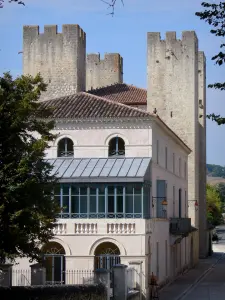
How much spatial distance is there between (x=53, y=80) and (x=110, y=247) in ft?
78.0

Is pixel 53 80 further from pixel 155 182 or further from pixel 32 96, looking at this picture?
pixel 32 96

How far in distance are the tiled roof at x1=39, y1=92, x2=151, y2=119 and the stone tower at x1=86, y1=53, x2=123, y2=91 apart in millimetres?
28139

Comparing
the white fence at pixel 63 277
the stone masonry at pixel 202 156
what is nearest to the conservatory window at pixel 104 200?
the white fence at pixel 63 277

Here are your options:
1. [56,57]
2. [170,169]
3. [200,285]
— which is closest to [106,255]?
[200,285]

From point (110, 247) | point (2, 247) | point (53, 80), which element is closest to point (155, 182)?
point (110, 247)

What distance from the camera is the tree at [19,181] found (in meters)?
26.7

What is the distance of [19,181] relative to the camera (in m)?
27.1

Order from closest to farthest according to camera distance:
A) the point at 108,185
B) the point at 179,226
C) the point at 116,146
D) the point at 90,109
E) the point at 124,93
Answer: the point at 108,185 → the point at 116,146 → the point at 90,109 → the point at 179,226 → the point at 124,93

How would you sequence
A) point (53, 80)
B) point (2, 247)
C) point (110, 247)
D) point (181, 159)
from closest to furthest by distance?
point (2, 247)
point (110, 247)
point (181, 159)
point (53, 80)

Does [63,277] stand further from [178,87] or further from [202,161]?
[202,161]

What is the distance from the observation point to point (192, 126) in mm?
61875

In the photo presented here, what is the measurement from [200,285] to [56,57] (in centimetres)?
2202

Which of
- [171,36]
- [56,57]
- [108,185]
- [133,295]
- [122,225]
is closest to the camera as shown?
[133,295]

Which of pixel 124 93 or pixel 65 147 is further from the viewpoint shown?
pixel 124 93
